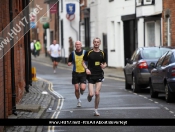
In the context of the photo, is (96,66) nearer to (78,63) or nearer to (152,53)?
(78,63)

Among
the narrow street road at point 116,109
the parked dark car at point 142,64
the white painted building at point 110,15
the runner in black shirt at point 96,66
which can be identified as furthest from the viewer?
the parked dark car at point 142,64

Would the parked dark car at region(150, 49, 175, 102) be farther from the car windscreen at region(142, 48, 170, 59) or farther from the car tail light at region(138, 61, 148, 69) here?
the car windscreen at region(142, 48, 170, 59)

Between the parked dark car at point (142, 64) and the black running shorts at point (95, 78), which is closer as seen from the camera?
the black running shorts at point (95, 78)

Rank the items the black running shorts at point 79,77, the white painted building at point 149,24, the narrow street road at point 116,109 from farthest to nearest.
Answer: the black running shorts at point 79,77 → the white painted building at point 149,24 → the narrow street road at point 116,109

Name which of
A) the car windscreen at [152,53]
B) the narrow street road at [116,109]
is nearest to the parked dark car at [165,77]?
the narrow street road at [116,109]

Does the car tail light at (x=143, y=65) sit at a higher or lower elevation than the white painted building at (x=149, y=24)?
lower

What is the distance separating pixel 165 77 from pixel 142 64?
12.6 ft

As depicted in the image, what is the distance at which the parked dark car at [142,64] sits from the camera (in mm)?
22250

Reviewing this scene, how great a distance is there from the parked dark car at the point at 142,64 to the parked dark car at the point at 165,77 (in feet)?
4.87

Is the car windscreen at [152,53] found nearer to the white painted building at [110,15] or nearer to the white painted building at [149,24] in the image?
the white painted building at [149,24]

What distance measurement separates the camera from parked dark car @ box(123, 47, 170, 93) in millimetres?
22250

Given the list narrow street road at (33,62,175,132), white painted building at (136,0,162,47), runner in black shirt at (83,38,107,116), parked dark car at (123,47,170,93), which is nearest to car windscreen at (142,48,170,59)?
parked dark car at (123,47,170,93)

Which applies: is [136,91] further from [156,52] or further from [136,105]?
[136,105]

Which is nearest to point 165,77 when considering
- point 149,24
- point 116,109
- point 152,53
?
point 116,109
